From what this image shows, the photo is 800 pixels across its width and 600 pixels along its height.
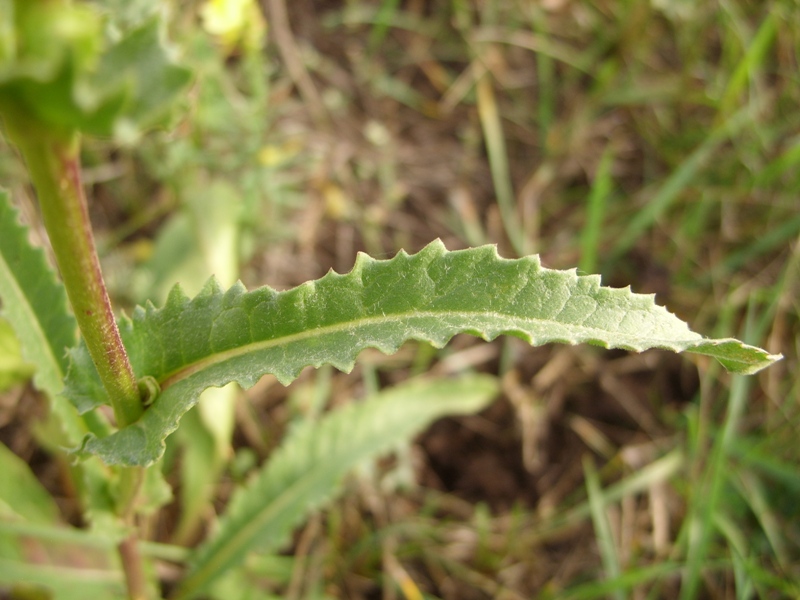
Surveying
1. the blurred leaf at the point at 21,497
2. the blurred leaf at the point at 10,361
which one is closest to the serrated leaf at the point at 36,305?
the blurred leaf at the point at 10,361

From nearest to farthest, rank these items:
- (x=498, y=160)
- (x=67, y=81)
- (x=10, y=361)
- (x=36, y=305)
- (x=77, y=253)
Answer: (x=67, y=81), (x=77, y=253), (x=36, y=305), (x=10, y=361), (x=498, y=160)

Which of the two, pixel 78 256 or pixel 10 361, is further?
pixel 10 361

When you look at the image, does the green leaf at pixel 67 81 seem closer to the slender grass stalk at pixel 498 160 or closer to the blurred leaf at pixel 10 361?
the blurred leaf at pixel 10 361

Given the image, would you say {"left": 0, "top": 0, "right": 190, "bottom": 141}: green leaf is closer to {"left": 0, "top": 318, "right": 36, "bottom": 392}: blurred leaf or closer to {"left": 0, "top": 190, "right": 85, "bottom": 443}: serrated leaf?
{"left": 0, "top": 190, "right": 85, "bottom": 443}: serrated leaf

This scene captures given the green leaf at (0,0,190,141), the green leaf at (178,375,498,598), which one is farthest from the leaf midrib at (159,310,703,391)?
the green leaf at (178,375,498,598)

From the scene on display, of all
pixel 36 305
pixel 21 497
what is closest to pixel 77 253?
pixel 36 305

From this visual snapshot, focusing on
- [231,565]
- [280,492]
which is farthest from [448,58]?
[231,565]

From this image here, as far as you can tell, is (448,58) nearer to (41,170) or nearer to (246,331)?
(246,331)

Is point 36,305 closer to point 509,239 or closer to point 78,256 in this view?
point 78,256
